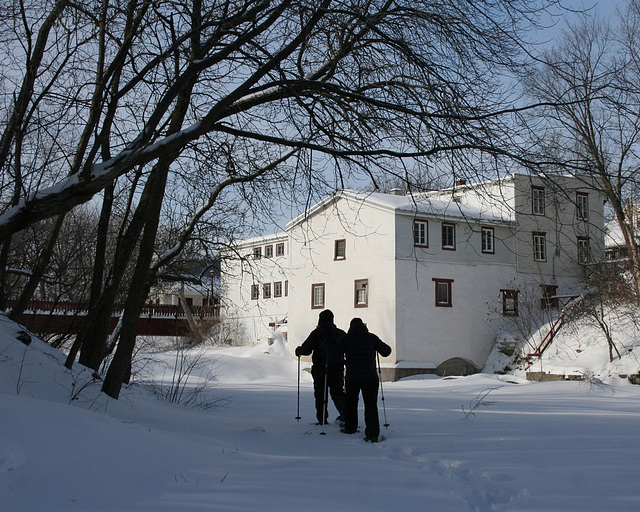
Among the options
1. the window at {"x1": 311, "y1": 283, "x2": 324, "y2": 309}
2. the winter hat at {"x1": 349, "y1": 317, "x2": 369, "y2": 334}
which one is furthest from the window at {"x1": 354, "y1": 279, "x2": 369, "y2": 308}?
the winter hat at {"x1": 349, "y1": 317, "x2": 369, "y2": 334}

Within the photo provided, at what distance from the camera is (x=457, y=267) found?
37.2 m

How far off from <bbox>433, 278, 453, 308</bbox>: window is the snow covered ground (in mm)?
23798

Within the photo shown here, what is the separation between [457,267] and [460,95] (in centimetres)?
2894

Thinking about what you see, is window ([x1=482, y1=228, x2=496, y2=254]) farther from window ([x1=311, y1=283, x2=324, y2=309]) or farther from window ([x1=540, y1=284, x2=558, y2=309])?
window ([x1=311, y1=283, x2=324, y2=309])

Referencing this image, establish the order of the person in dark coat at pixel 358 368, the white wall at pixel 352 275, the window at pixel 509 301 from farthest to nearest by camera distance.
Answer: the window at pixel 509 301
the white wall at pixel 352 275
the person in dark coat at pixel 358 368

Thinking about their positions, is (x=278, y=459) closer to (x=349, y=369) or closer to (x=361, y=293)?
(x=349, y=369)

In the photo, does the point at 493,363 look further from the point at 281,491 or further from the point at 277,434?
the point at 281,491

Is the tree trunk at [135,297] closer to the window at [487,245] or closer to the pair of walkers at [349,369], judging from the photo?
the pair of walkers at [349,369]

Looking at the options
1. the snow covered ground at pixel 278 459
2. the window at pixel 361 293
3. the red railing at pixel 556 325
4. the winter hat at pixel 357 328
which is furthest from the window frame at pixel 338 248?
the winter hat at pixel 357 328

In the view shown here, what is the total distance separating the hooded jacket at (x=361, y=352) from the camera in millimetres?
10281

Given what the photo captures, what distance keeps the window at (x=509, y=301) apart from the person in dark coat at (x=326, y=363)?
28.1 meters

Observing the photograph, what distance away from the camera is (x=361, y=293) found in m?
37.4

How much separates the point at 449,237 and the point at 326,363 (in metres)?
27.2

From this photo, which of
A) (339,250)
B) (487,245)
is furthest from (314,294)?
(487,245)
